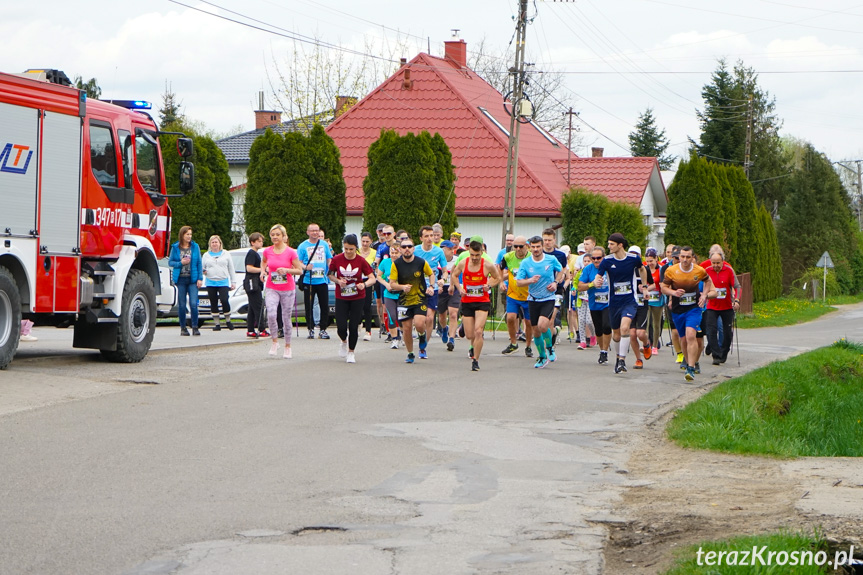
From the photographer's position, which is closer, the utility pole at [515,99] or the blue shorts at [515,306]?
the blue shorts at [515,306]

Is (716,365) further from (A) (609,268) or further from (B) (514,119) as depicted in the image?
(B) (514,119)

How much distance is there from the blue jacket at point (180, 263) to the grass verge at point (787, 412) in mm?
9659

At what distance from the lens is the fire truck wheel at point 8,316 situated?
1295cm

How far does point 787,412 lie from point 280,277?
742 cm

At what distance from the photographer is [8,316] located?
1305cm

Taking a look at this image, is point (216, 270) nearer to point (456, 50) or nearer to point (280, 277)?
point (280, 277)

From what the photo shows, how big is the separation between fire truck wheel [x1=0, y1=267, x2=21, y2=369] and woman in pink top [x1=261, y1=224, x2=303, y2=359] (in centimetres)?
412

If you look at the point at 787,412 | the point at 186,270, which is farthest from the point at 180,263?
the point at 787,412

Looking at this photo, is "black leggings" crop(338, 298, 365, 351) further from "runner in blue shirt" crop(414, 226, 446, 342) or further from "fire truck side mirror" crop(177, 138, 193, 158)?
"fire truck side mirror" crop(177, 138, 193, 158)

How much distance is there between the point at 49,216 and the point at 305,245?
6.86 meters

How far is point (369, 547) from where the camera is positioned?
20.0 ft

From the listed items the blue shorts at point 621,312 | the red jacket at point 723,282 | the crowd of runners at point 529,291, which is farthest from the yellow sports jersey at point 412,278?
the red jacket at point 723,282

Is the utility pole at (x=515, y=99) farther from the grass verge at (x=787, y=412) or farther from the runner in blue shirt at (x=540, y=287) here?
the runner in blue shirt at (x=540, y=287)

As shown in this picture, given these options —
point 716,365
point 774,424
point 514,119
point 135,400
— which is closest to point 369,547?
point 135,400
